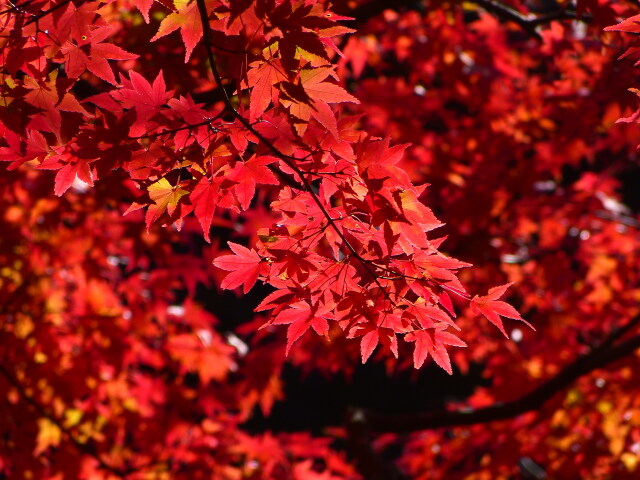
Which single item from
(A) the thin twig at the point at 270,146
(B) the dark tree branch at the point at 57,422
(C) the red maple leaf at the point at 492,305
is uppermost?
(A) the thin twig at the point at 270,146

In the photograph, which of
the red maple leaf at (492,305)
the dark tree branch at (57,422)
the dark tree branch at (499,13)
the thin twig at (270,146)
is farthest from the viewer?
the dark tree branch at (57,422)

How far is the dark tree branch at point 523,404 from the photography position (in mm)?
3607

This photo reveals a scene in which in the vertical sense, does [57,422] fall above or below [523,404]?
above

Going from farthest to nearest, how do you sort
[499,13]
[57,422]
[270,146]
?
[57,422] < [499,13] < [270,146]

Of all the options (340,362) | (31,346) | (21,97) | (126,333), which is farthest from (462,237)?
(21,97)

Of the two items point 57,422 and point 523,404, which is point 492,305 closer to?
point 523,404

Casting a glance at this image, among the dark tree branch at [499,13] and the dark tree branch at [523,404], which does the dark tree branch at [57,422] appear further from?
the dark tree branch at [499,13]

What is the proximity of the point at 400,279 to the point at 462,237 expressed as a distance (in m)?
3.60

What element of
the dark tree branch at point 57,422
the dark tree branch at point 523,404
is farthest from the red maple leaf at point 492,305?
the dark tree branch at point 57,422

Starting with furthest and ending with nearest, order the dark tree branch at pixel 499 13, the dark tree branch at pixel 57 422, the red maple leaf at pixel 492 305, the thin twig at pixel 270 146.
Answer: the dark tree branch at pixel 57 422
the dark tree branch at pixel 499 13
the red maple leaf at pixel 492 305
the thin twig at pixel 270 146

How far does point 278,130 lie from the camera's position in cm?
163

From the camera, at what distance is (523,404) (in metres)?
3.73

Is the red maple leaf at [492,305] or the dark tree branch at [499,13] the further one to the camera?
the dark tree branch at [499,13]

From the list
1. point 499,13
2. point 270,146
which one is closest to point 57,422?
point 270,146
